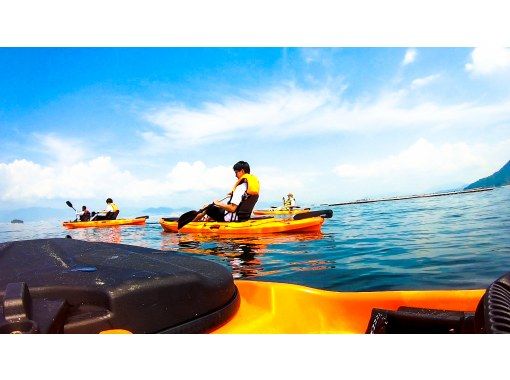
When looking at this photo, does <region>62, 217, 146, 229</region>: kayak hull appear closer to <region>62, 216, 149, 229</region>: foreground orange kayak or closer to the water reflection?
<region>62, 216, 149, 229</region>: foreground orange kayak

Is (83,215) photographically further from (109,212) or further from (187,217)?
(187,217)

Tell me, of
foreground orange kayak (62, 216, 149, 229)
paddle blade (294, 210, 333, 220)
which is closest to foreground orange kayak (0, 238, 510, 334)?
paddle blade (294, 210, 333, 220)

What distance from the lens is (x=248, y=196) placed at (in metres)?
6.60

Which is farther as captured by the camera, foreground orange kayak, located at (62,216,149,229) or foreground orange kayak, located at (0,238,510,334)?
foreground orange kayak, located at (62,216,149,229)

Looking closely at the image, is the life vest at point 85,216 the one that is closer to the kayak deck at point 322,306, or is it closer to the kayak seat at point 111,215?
the kayak seat at point 111,215

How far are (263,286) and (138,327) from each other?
654 millimetres

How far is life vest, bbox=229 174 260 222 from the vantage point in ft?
21.4

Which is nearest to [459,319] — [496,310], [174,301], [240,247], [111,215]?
[496,310]

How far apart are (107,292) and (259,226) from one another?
539 cm

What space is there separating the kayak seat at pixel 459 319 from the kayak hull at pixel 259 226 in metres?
5.08

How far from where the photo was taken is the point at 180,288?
1.06 m

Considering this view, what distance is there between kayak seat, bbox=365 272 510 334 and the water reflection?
2.42m
